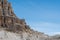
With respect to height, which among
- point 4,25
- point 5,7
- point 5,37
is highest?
point 5,7

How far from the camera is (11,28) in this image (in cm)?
9319

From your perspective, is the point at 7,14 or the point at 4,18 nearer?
the point at 4,18

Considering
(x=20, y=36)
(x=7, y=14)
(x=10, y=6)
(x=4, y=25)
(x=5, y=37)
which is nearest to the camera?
(x=5, y=37)

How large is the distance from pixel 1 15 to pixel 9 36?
27.6 meters

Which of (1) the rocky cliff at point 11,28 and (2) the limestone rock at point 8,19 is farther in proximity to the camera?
(2) the limestone rock at point 8,19

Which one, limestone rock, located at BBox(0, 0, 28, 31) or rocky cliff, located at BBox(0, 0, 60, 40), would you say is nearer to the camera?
rocky cliff, located at BBox(0, 0, 60, 40)

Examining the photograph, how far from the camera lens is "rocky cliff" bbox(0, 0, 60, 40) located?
78.7 m

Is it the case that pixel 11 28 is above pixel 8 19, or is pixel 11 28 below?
below

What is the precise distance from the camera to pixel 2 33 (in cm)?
7588

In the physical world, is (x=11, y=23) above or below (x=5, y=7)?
below

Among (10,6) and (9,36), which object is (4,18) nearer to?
(10,6)

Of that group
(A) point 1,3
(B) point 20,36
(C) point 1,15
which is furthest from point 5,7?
(B) point 20,36

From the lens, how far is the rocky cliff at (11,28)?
78719mm

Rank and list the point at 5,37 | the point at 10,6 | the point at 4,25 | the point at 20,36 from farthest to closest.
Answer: the point at 10,6 → the point at 4,25 → the point at 20,36 → the point at 5,37
